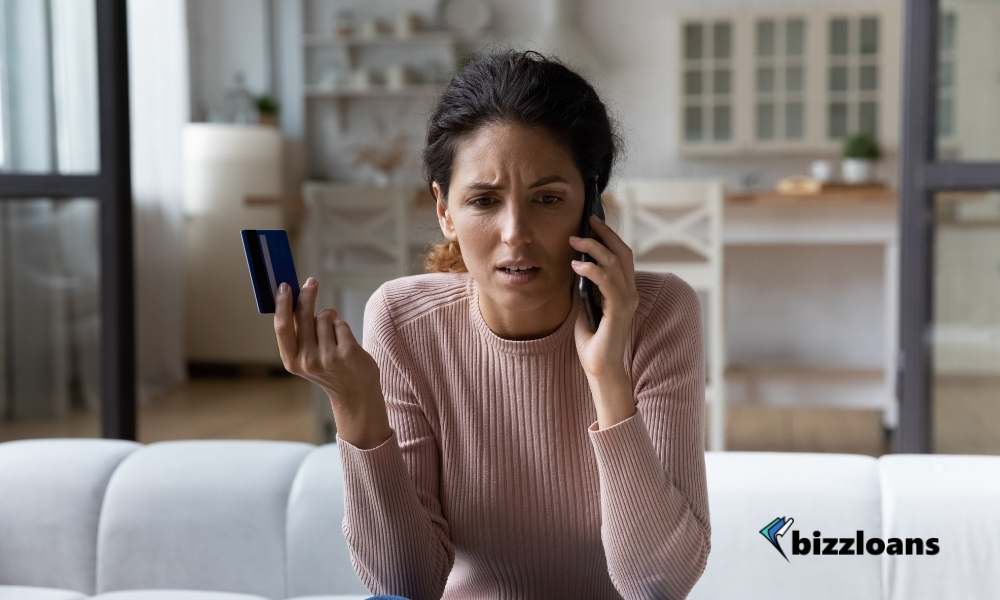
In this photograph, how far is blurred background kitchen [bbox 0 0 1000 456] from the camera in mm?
2473

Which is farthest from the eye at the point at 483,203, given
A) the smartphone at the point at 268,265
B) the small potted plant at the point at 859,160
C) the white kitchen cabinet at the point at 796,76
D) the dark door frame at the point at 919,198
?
the white kitchen cabinet at the point at 796,76

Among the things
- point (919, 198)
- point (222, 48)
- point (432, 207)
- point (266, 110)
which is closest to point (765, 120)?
point (432, 207)

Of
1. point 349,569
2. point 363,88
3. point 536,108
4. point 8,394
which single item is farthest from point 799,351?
point 536,108

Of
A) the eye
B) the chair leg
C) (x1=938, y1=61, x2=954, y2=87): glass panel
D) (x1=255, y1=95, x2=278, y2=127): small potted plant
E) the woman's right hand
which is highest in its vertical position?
(x1=255, y1=95, x2=278, y2=127): small potted plant

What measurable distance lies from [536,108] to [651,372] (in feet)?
1.07

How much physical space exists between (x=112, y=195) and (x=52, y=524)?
0.94 m

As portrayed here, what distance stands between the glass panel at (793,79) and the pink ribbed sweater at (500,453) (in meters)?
4.77

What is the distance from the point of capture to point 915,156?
7.64 ft

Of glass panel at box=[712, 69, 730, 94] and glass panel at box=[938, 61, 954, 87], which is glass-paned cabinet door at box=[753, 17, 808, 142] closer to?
glass panel at box=[712, 69, 730, 94]

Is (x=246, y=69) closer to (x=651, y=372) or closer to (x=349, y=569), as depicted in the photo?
(x=349, y=569)

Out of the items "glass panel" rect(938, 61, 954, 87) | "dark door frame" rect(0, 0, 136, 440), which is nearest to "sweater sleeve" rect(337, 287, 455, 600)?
"dark door frame" rect(0, 0, 136, 440)

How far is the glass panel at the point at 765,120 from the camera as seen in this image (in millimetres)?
5812

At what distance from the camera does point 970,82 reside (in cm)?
240

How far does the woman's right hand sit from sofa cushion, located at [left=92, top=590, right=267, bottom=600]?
0.60m
